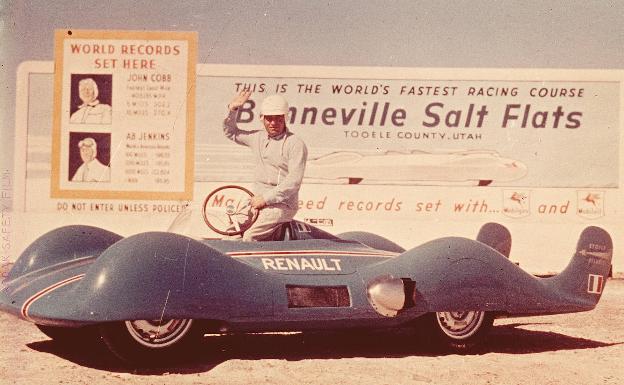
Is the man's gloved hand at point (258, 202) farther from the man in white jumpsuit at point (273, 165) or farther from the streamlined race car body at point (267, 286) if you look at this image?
the streamlined race car body at point (267, 286)

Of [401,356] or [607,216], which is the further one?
[607,216]

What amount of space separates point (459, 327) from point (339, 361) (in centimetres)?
108

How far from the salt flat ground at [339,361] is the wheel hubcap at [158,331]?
7.2 inches

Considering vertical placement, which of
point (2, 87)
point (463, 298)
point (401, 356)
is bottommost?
point (401, 356)

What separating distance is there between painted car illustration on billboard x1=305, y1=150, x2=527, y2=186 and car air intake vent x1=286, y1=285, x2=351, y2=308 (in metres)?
7.27

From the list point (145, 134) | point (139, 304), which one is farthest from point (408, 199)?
point (139, 304)

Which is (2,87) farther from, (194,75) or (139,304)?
(139,304)

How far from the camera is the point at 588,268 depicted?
697cm

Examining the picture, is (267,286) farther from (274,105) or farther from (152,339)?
(274,105)

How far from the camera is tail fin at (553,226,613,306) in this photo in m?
6.83

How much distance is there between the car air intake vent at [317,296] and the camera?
5.76 meters

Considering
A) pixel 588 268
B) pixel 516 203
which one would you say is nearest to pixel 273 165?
pixel 588 268

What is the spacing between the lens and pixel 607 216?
13352 mm

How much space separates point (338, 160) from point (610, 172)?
4.26m
